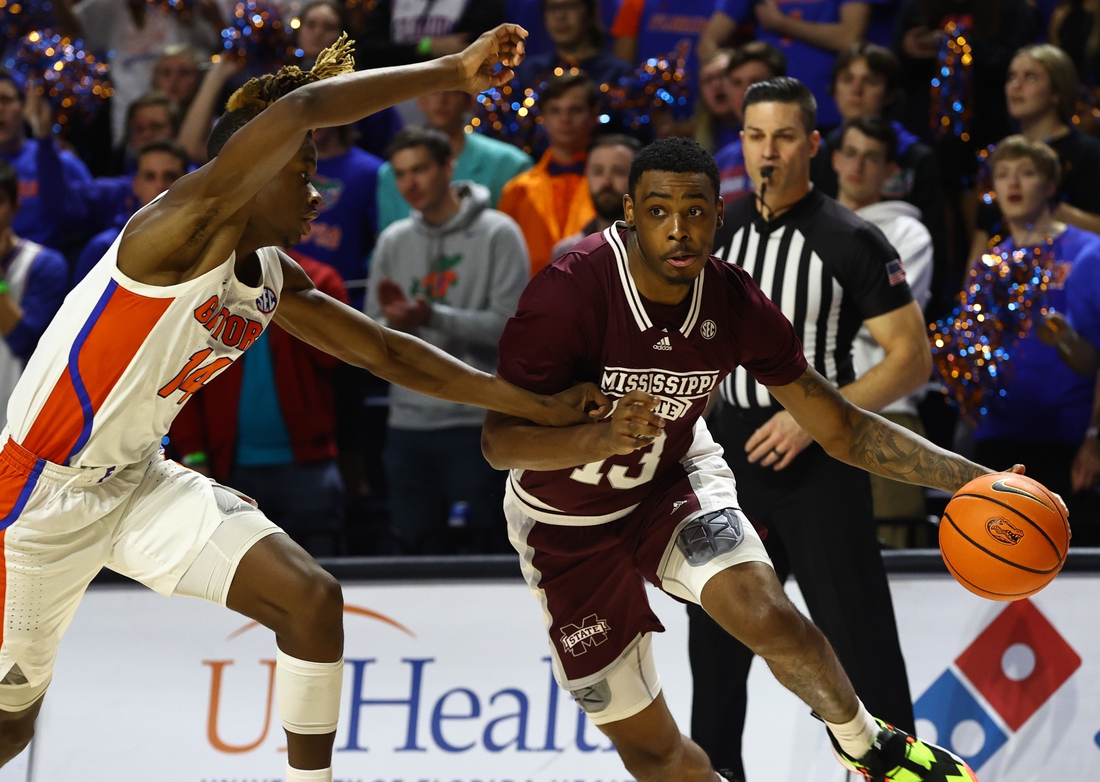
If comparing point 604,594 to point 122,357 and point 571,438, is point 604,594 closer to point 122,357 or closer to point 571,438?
point 571,438

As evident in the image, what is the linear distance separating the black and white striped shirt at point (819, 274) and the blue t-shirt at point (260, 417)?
7.42 ft

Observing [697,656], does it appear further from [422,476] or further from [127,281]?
[127,281]

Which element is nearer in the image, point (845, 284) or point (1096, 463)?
point (845, 284)

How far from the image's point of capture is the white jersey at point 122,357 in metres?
3.27

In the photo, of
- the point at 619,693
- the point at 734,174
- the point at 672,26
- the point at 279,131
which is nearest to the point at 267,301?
the point at 279,131

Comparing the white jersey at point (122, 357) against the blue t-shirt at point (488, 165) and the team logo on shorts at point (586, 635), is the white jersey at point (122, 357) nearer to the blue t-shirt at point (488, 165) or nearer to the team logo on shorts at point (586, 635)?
the team logo on shorts at point (586, 635)

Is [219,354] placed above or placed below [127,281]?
below

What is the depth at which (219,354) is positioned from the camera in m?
3.41

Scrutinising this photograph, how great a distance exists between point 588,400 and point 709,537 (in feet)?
1.65

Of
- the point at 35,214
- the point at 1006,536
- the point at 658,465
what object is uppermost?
the point at 1006,536

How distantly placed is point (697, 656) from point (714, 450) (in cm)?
88

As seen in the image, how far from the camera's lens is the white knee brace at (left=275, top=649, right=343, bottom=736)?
3467 mm

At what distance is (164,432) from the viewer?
11.7 feet

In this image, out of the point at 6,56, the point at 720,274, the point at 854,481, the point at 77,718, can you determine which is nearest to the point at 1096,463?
the point at 854,481
